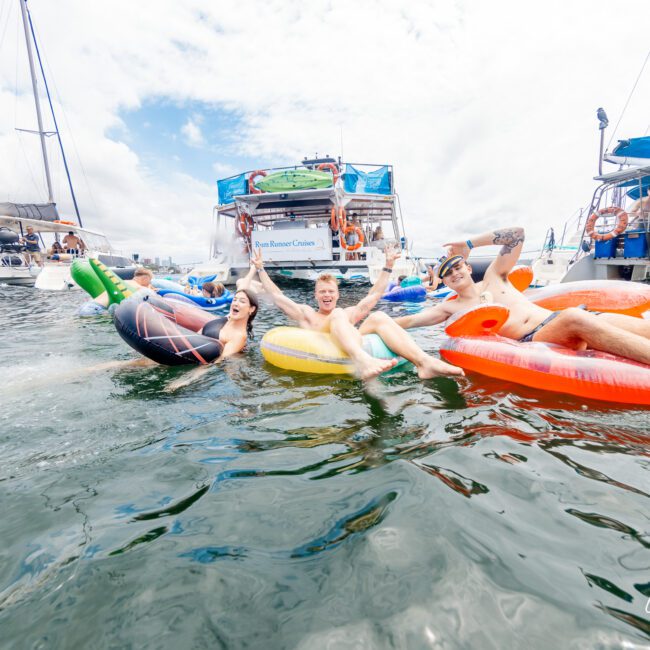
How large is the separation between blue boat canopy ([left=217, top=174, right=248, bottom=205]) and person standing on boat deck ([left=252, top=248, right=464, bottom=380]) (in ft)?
42.3

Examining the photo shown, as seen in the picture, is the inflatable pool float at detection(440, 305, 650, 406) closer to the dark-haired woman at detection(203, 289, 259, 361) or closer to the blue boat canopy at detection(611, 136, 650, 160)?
the dark-haired woman at detection(203, 289, 259, 361)

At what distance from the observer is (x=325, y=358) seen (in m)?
3.44

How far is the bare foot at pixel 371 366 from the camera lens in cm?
268

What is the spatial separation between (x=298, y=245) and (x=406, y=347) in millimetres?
12728

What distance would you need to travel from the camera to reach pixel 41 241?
18344mm

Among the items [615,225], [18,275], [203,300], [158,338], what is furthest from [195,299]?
[18,275]

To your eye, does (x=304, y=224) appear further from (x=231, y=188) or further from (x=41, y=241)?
(x=41, y=241)

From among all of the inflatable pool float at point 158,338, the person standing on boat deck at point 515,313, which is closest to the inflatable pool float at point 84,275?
the inflatable pool float at point 158,338

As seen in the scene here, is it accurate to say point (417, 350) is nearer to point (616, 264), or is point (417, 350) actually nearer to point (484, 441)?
point (484, 441)

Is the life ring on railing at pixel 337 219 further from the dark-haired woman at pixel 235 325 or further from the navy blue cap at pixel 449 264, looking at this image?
the navy blue cap at pixel 449 264

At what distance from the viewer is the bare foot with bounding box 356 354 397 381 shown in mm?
2676

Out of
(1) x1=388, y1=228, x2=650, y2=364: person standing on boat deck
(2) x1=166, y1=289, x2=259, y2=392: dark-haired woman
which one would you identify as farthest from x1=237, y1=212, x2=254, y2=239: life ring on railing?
(1) x1=388, y1=228, x2=650, y2=364: person standing on boat deck

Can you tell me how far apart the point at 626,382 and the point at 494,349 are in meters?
0.90

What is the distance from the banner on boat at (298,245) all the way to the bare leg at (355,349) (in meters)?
12.0
